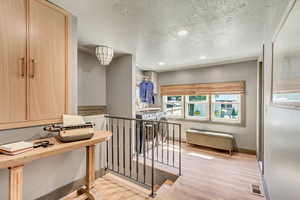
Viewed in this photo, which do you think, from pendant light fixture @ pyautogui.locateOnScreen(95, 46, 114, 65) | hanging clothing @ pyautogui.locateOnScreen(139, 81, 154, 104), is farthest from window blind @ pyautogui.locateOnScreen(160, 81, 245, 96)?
pendant light fixture @ pyautogui.locateOnScreen(95, 46, 114, 65)

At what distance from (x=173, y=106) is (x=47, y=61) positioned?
428 centimetres

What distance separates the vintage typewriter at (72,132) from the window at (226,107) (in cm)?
387

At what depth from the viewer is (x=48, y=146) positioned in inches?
49.8

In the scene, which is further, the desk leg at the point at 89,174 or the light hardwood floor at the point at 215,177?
the light hardwood floor at the point at 215,177

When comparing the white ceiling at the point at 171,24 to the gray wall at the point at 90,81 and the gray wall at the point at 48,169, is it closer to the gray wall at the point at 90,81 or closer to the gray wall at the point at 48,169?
the gray wall at the point at 48,169

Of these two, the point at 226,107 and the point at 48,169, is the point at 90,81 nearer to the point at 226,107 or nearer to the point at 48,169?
the point at 48,169

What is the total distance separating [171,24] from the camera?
195 centimetres

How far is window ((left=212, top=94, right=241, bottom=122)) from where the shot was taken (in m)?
4.00

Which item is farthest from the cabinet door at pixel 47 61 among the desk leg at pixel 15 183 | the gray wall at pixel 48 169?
the desk leg at pixel 15 183

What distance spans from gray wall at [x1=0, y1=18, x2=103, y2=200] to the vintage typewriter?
27 cm

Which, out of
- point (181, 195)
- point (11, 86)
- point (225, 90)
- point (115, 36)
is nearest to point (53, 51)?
point (11, 86)

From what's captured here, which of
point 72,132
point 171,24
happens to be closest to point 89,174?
point 72,132

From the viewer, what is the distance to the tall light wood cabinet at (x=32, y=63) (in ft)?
4.11

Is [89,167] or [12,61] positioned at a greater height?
[12,61]
